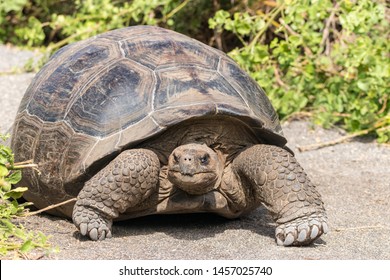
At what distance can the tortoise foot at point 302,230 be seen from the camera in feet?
12.7

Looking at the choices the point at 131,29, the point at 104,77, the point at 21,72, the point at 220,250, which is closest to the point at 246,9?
the point at 21,72

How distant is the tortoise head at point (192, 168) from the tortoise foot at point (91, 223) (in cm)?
39

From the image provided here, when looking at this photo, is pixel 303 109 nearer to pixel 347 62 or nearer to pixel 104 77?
pixel 347 62

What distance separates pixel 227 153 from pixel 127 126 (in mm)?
586

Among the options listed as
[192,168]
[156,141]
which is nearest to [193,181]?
[192,168]

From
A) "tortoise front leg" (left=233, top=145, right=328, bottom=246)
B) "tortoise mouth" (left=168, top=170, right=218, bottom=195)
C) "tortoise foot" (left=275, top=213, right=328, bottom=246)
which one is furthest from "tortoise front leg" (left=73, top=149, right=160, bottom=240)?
"tortoise foot" (left=275, top=213, right=328, bottom=246)

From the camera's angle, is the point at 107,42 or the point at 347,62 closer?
the point at 107,42

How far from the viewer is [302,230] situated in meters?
3.86

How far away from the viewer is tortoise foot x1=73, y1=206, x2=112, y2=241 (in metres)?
3.92

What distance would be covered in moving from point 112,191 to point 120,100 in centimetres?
49

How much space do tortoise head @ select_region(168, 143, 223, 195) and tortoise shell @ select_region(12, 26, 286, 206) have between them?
155 millimetres

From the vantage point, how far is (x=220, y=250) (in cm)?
380

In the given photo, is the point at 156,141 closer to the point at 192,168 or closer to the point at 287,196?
the point at 192,168

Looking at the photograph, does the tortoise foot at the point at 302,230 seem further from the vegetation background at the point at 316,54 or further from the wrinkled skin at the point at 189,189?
the vegetation background at the point at 316,54
